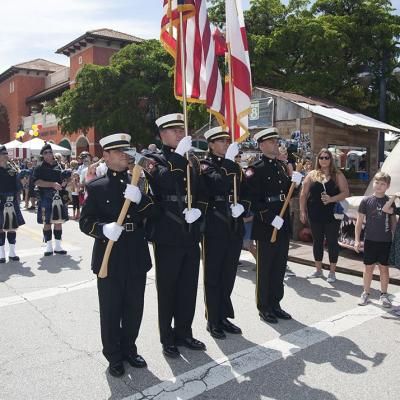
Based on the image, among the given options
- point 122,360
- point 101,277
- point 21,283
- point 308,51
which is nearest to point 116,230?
point 101,277

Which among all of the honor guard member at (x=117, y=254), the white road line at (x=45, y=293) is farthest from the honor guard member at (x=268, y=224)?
the white road line at (x=45, y=293)

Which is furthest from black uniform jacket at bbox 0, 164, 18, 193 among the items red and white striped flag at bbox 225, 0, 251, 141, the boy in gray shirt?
the boy in gray shirt

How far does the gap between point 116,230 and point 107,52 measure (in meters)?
30.7

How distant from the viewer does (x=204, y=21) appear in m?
4.64

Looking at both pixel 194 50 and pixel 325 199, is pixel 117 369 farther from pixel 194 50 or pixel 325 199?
pixel 325 199

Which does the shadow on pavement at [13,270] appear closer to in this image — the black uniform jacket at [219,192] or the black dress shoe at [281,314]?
the black uniform jacket at [219,192]

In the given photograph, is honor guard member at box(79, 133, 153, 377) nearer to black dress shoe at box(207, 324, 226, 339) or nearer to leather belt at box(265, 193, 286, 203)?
black dress shoe at box(207, 324, 226, 339)

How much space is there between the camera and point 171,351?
3.93 m

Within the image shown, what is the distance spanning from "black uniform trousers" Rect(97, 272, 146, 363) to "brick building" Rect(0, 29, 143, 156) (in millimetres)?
27465

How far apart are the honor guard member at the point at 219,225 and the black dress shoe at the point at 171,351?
53cm

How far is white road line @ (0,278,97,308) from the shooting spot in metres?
5.59

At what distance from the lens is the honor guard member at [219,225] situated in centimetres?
434

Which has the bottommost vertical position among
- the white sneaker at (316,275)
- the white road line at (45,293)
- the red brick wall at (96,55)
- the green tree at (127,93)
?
the white road line at (45,293)

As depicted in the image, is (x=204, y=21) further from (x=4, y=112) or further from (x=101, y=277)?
(x=4, y=112)
